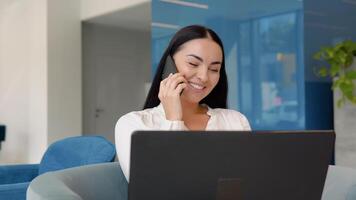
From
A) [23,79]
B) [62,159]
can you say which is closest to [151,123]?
[62,159]

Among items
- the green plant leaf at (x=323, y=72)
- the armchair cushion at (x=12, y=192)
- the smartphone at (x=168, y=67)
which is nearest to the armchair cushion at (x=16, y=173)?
the armchair cushion at (x=12, y=192)

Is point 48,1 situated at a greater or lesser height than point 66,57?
greater

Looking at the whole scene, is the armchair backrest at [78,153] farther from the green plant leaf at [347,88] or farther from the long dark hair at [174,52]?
the green plant leaf at [347,88]

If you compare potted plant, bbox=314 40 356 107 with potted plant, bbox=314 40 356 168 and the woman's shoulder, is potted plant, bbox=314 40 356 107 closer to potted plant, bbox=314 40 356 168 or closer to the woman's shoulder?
potted plant, bbox=314 40 356 168

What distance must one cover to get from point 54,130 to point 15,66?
3.94 feet

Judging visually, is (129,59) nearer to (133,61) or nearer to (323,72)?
(133,61)

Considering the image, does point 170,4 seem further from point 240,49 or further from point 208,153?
point 208,153

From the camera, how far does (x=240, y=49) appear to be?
3.58 metres

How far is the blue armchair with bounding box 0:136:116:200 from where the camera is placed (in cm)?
208

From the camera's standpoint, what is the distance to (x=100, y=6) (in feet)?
18.4

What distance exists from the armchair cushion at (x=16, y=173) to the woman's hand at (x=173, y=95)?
1.85m

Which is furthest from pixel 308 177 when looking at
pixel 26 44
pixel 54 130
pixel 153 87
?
pixel 26 44

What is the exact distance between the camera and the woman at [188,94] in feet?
4.12

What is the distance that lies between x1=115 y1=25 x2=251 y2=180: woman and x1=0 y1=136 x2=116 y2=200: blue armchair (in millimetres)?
736
